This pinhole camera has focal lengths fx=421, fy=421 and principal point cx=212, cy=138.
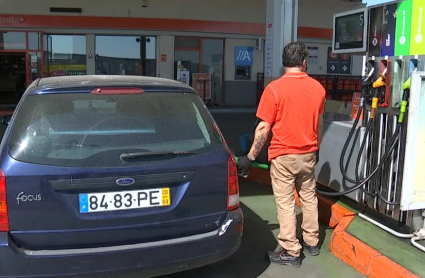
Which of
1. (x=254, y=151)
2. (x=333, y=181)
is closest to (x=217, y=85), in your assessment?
(x=333, y=181)

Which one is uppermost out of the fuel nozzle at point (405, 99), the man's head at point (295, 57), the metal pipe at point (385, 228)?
the man's head at point (295, 57)

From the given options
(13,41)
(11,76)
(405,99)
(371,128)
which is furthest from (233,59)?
(405,99)

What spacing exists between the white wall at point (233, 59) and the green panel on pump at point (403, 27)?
44.0 feet

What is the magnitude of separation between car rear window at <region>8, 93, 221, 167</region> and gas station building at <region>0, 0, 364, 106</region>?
12.0m

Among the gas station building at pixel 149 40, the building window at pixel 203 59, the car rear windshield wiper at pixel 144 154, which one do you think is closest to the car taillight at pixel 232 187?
the car rear windshield wiper at pixel 144 154

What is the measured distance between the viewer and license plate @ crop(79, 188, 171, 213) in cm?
255

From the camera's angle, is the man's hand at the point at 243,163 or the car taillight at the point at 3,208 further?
the man's hand at the point at 243,163

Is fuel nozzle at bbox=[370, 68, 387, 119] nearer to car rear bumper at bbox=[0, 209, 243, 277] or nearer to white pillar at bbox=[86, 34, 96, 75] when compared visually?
car rear bumper at bbox=[0, 209, 243, 277]

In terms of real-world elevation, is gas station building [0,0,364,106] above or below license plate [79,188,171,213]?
above

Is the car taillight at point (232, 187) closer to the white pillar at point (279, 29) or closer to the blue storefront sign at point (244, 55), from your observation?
the white pillar at point (279, 29)

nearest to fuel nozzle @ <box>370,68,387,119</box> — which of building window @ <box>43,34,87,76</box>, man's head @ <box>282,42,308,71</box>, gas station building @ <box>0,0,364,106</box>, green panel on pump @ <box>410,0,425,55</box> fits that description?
green panel on pump @ <box>410,0,425,55</box>

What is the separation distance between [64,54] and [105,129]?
47.1 feet

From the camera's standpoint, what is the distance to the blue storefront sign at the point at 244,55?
17094mm

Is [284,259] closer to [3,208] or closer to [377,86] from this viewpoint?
[377,86]
